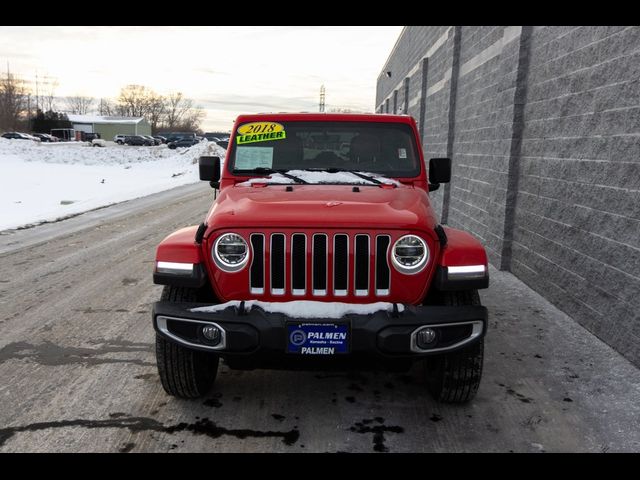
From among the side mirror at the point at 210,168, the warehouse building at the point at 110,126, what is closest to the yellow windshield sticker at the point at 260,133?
the side mirror at the point at 210,168

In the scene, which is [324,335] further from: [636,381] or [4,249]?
[4,249]

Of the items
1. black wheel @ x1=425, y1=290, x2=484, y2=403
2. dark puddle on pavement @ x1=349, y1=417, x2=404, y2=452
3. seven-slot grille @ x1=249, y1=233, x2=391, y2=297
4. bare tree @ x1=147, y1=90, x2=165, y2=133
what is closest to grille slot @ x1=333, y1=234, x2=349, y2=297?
seven-slot grille @ x1=249, y1=233, x2=391, y2=297

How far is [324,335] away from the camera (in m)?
3.09

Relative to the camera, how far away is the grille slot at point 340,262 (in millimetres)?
3279

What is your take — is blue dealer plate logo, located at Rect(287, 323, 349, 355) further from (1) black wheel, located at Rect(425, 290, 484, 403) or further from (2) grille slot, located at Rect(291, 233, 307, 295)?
(1) black wheel, located at Rect(425, 290, 484, 403)

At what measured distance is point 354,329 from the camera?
3.08 m

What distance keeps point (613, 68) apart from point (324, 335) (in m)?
3.80

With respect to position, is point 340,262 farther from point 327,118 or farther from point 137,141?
point 137,141

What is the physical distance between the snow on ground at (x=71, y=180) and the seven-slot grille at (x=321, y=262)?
357 inches

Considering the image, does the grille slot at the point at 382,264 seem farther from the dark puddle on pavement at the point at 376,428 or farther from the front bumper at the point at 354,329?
the dark puddle on pavement at the point at 376,428

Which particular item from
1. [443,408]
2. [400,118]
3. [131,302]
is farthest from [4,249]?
[443,408]

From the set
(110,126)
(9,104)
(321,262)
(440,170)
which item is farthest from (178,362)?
(110,126)

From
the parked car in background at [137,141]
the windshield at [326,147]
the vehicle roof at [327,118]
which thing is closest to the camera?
the windshield at [326,147]
